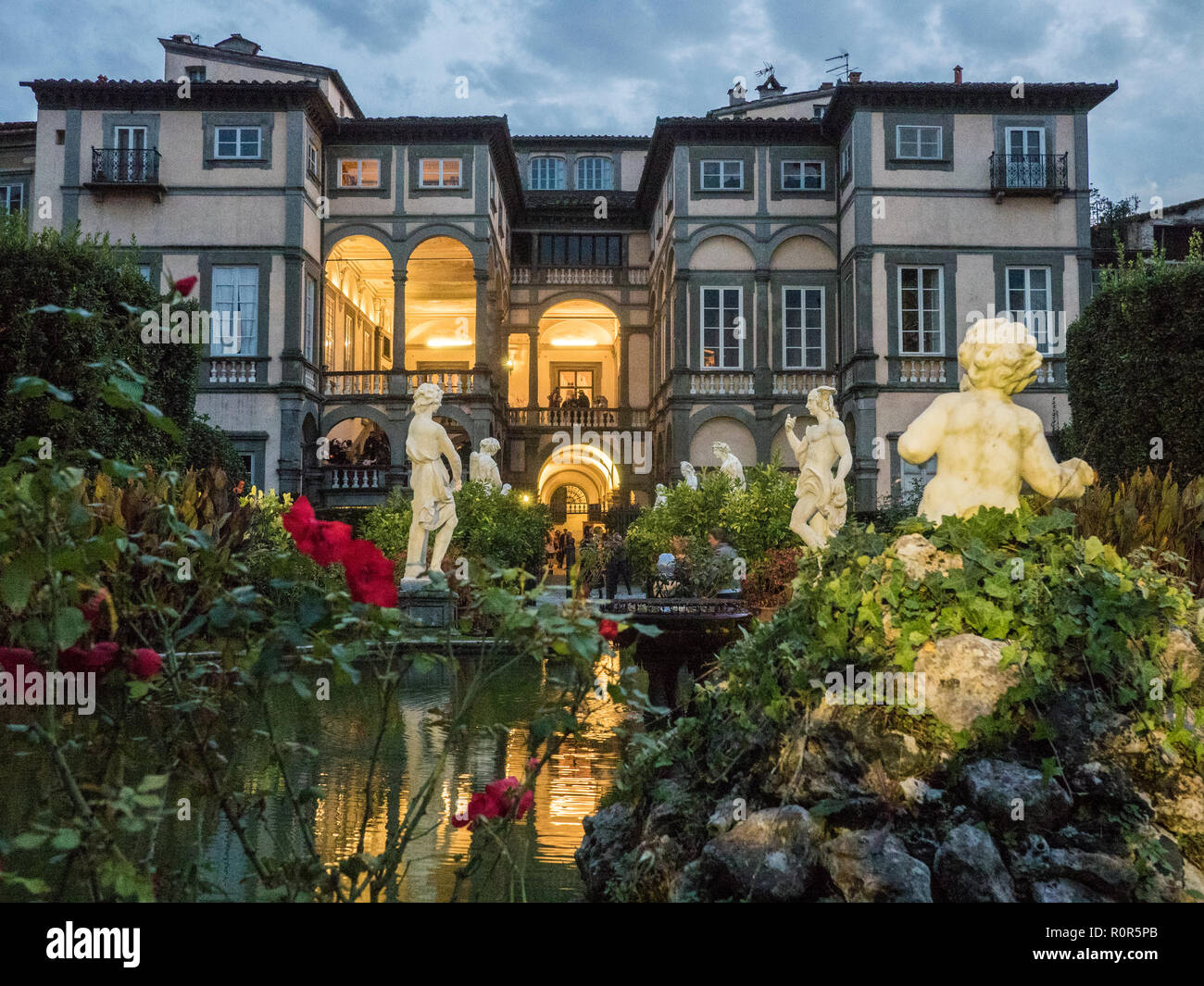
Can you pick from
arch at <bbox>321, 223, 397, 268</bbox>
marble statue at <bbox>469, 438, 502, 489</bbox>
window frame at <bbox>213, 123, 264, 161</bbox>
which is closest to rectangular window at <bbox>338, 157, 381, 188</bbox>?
arch at <bbox>321, 223, 397, 268</bbox>

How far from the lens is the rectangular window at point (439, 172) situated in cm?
2727

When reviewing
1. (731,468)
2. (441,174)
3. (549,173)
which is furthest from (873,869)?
(549,173)

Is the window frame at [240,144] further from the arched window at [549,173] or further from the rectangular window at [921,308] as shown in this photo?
the rectangular window at [921,308]

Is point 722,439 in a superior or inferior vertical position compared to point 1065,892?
superior

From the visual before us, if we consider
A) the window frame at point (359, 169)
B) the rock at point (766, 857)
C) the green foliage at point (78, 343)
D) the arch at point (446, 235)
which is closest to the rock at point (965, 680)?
the rock at point (766, 857)

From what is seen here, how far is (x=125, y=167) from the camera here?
81.5 feet

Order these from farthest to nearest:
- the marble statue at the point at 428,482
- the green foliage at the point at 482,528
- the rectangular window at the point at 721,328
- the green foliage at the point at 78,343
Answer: the rectangular window at the point at 721,328 → the green foliage at the point at 482,528 → the marble statue at the point at 428,482 → the green foliage at the point at 78,343

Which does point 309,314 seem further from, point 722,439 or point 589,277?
point 722,439

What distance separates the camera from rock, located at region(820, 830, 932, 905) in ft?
8.75

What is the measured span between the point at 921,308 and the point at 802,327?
132 inches

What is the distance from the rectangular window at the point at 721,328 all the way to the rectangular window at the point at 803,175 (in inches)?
129

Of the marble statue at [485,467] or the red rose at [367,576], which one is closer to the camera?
the red rose at [367,576]

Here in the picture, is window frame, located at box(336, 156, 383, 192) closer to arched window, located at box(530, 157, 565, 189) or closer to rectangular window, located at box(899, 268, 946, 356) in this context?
arched window, located at box(530, 157, 565, 189)
